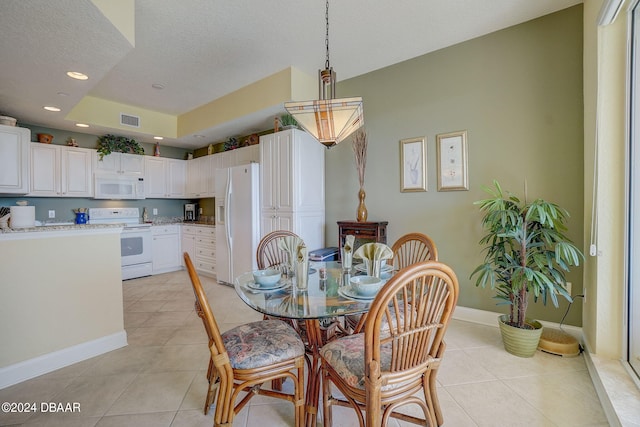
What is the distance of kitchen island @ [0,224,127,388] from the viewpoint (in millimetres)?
1916

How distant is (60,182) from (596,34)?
6.39 meters

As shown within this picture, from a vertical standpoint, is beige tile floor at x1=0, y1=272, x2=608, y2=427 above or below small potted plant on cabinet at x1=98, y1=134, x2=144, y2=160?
below

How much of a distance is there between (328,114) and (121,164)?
4705mm

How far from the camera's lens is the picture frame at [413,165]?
121 inches

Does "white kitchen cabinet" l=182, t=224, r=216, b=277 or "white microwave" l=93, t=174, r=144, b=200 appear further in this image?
"white kitchen cabinet" l=182, t=224, r=216, b=277

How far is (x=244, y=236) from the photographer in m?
3.98

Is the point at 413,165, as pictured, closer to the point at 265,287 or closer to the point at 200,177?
the point at 265,287

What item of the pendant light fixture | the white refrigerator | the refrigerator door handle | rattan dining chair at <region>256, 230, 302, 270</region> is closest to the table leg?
rattan dining chair at <region>256, 230, 302, 270</region>

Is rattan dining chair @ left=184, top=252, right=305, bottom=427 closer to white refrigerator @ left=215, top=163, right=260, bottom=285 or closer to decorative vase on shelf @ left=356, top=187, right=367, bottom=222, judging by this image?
decorative vase on shelf @ left=356, top=187, right=367, bottom=222

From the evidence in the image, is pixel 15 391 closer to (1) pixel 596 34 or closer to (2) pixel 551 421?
(2) pixel 551 421

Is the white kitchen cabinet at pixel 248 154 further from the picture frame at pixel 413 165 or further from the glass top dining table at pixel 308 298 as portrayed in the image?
the glass top dining table at pixel 308 298

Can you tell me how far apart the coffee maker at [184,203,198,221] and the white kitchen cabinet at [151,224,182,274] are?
496mm

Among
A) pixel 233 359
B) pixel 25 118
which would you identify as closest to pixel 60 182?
pixel 25 118

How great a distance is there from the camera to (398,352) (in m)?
1.16
